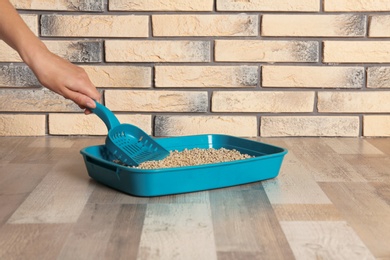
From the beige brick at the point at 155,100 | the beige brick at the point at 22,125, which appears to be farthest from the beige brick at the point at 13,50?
the beige brick at the point at 155,100

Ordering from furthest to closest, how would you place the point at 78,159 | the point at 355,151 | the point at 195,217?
the point at 355,151
the point at 78,159
the point at 195,217

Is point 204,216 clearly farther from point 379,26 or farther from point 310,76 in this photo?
point 379,26

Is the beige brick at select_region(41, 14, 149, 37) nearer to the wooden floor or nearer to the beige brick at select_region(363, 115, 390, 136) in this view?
the wooden floor

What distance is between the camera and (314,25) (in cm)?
198

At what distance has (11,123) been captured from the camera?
2.01m

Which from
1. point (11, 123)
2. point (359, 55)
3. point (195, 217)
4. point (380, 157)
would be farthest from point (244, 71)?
point (195, 217)

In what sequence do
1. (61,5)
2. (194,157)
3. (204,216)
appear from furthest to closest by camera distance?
(61,5)
(194,157)
(204,216)

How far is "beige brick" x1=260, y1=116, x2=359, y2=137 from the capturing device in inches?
79.6

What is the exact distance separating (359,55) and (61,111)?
90 cm

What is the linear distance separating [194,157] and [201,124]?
0.56m

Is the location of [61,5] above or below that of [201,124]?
above

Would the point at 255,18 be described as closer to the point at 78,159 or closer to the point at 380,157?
the point at 380,157

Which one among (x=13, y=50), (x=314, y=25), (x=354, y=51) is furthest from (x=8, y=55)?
(x=354, y=51)

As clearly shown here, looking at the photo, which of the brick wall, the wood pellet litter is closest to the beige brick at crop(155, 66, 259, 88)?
the brick wall
